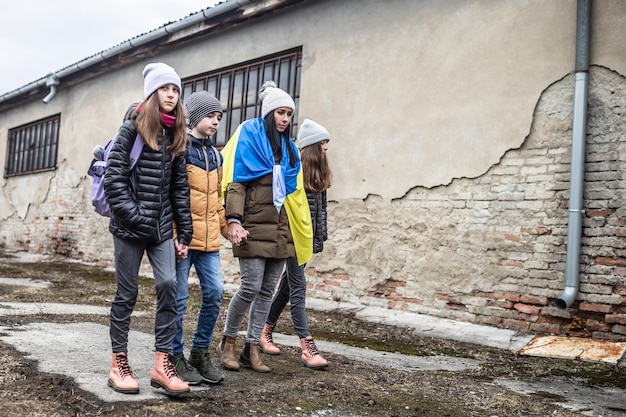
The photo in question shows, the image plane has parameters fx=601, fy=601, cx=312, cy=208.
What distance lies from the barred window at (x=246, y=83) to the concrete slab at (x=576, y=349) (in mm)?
4025

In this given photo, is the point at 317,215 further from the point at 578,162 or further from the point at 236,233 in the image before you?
the point at 578,162

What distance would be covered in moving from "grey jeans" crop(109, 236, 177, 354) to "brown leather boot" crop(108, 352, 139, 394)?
4 centimetres

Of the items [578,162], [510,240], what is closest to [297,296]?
[510,240]

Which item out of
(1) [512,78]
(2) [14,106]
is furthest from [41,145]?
(1) [512,78]

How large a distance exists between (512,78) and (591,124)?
83 cm

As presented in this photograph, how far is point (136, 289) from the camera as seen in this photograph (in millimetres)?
2762

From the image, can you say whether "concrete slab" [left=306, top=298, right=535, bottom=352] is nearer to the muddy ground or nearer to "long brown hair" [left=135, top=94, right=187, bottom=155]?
the muddy ground

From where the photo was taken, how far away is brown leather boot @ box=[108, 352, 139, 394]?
262 cm

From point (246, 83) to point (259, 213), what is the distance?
5555 millimetres

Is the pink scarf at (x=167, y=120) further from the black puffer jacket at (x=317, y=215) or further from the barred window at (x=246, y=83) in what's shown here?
the barred window at (x=246, y=83)

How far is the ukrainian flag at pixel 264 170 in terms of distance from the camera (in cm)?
341

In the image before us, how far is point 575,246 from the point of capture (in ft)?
16.4

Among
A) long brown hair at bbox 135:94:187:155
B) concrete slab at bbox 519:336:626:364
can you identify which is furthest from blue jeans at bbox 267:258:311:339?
concrete slab at bbox 519:336:626:364

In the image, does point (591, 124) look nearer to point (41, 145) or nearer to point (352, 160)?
point (352, 160)
